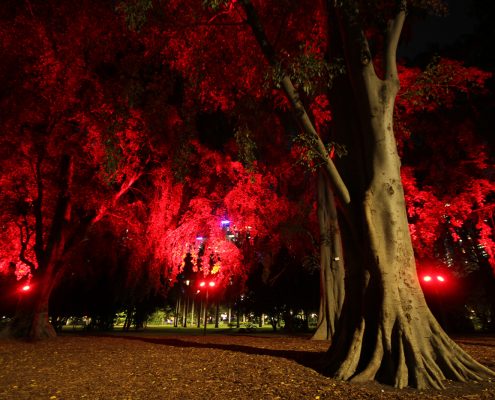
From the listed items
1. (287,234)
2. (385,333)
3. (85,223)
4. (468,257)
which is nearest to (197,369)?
(385,333)

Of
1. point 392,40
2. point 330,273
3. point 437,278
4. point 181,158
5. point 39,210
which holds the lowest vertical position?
point 330,273

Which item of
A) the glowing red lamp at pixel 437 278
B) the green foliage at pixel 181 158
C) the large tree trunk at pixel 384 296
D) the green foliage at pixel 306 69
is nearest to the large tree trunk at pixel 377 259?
the large tree trunk at pixel 384 296

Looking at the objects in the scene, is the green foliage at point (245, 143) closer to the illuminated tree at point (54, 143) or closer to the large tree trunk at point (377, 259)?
the large tree trunk at point (377, 259)

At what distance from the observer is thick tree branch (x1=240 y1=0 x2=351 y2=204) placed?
6.68 m

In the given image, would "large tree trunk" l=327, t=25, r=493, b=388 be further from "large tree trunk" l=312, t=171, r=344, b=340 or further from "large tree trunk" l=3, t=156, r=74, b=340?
"large tree trunk" l=3, t=156, r=74, b=340

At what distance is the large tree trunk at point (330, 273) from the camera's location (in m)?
14.9

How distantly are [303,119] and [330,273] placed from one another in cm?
978

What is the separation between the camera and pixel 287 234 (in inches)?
762

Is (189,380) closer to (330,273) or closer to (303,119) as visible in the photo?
(303,119)

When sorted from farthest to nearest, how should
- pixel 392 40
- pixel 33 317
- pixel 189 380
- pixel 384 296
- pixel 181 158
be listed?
1. pixel 33 317
2. pixel 181 158
3. pixel 392 40
4. pixel 384 296
5. pixel 189 380

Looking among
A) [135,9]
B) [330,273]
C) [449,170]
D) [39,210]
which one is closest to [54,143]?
[39,210]

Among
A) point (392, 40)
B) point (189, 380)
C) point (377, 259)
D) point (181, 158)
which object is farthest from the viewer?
point (181, 158)

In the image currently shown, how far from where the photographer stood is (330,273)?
15234 mm

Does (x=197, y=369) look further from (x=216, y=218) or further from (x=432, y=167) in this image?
(x=432, y=167)
